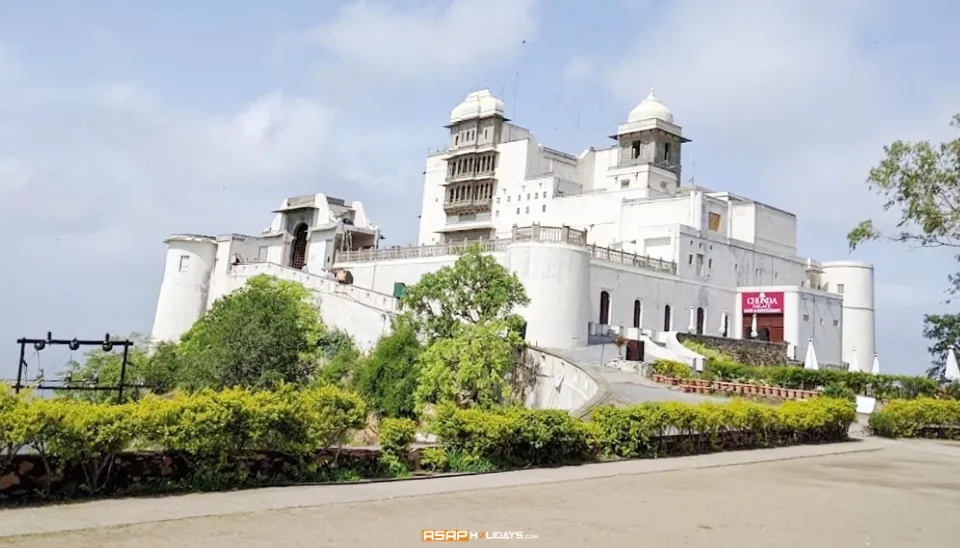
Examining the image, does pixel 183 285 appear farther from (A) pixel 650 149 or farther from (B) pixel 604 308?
(A) pixel 650 149

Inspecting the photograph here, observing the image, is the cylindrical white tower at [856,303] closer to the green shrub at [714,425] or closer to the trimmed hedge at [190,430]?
the green shrub at [714,425]

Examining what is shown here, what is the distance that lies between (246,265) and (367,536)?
128ft

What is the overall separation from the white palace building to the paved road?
18615 mm

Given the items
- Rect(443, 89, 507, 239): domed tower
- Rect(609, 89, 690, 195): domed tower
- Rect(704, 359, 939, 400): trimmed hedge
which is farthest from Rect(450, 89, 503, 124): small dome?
Rect(704, 359, 939, 400): trimmed hedge

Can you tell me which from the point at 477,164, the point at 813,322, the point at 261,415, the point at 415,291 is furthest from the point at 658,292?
the point at 261,415

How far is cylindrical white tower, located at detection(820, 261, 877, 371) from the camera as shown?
49062 mm

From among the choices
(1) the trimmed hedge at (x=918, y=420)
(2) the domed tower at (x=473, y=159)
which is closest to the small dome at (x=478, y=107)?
(2) the domed tower at (x=473, y=159)

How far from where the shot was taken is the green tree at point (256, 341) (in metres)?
30.0

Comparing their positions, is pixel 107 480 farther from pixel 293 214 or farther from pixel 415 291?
pixel 293 214

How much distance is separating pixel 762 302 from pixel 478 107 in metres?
23.4

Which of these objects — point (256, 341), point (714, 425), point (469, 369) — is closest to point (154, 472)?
point (714, 425)

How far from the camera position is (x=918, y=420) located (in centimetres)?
2253

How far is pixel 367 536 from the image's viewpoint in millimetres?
8141

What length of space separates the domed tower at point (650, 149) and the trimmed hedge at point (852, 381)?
70.0 ft
